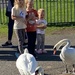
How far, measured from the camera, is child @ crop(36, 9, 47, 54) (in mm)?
10773

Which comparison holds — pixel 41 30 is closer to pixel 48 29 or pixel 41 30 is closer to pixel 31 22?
pixel 31 22

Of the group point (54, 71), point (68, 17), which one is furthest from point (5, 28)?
point (54, 71)

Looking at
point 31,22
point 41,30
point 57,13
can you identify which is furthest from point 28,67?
point 57,13

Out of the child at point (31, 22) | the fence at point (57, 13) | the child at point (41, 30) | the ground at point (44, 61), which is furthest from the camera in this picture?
the fence at point (57, 13)

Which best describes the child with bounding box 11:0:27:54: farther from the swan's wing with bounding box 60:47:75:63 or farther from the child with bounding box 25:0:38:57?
the swan's wing with bounding box 60:47:75:63

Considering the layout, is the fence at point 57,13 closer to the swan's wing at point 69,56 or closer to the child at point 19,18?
the child at point 19,18

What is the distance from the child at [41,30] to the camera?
1077 cm

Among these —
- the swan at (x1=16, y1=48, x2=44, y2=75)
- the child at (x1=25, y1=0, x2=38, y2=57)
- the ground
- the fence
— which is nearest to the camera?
the swan at (x1=16, y1=48, x2=44, y2=75)

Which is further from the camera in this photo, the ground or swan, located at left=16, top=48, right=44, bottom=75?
the ground

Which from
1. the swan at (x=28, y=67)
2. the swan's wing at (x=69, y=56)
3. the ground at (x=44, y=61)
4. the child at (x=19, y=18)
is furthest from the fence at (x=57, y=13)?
the swan at (x=28, y=67)

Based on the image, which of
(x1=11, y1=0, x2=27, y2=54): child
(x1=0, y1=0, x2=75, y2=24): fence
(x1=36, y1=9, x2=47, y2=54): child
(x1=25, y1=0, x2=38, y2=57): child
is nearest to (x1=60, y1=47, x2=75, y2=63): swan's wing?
(x1=25, y1=0, x2=38, y2=57): child

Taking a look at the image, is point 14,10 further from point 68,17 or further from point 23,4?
point 68,17

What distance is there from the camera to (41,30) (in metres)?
11.0

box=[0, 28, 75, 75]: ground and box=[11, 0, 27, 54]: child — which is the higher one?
box=[11, 0, 27, 54]: child
